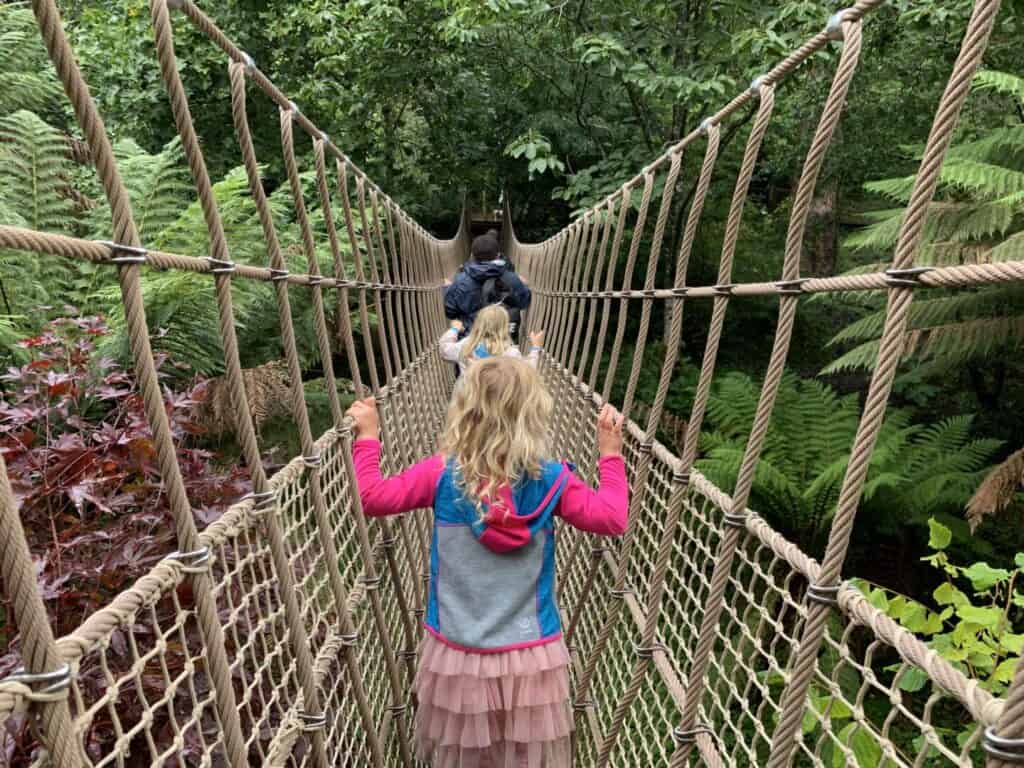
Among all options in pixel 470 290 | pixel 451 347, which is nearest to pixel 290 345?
pixel 451 347

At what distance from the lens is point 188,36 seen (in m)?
4.92

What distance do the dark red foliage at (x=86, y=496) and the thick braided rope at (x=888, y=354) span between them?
102 cm

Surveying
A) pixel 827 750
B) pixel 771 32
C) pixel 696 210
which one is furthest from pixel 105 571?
pixel 771 32

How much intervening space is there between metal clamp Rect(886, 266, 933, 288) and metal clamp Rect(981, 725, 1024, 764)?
0.36 meters

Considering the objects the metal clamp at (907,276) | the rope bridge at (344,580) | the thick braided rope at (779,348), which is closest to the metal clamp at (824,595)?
the rope bridge at (344,580)

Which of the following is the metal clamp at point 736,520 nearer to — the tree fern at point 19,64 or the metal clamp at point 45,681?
the metal clamp at point 45,681

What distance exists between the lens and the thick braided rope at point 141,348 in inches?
21.6

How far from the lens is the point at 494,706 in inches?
47.1

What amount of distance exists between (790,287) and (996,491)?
2087mm

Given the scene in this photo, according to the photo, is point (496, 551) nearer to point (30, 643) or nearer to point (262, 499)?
point (262, 499)

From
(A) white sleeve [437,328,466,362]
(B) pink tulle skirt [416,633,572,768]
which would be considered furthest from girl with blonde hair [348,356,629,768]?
(A) white sleeve [437,328,466,362]

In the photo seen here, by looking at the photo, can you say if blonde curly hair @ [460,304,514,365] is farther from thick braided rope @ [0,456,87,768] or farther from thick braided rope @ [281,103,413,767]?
thick braided rope @ [0,456,87,768]

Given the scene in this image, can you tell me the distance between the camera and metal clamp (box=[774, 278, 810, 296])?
865 mm

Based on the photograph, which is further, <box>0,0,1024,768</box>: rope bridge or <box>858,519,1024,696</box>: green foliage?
<box>858,519,1024,696</box>: green foliage
